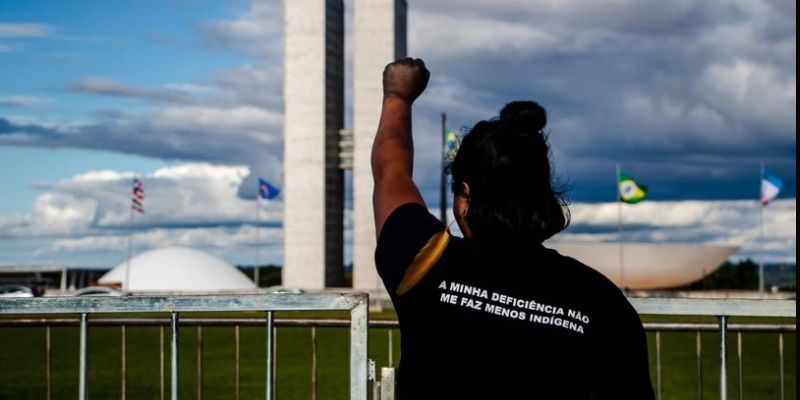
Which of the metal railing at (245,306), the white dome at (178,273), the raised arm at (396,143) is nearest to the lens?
the raised arm at (396,143)

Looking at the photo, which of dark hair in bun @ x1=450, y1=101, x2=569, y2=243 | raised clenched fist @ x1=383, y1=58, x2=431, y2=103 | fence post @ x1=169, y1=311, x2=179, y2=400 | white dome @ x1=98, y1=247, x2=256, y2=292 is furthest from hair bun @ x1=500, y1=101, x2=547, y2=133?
white dome @ x1=98, y1=247, x2=256, y2=292

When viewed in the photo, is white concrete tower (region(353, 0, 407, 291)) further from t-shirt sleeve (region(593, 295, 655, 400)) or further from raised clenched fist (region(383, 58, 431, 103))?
t-shirt sleeve (region(593, 295, 655, 400))

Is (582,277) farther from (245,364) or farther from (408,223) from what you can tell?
(245,364)

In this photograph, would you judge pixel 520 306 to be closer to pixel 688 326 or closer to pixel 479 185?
pixel 479 185

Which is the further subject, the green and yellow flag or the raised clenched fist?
the green and yellow flag

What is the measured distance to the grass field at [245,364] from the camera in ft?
58.8

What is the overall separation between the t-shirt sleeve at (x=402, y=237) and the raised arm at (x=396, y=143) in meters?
0.03

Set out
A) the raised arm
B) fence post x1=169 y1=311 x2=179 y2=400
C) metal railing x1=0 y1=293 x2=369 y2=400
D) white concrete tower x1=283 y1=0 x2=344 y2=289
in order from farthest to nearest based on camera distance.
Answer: white concrete tower x1=283 y1=0 x2=344 y2=289
fence post x1=169 y1=311 x2=179 y2=400
metal railing x1=0 y1=293 x2=369 y2=400
the raised arm

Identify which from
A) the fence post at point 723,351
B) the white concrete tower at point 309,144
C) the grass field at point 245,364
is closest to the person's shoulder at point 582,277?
the fence post at point 723,351

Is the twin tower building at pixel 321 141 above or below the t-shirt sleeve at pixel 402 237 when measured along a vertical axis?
above

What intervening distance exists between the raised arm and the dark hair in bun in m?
0.13

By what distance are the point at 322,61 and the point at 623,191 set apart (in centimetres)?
1716

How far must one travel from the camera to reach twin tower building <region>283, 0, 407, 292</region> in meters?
52.8

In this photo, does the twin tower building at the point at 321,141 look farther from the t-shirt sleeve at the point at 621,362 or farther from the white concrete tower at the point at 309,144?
the t-shirt sleeve at the point at 621,362
